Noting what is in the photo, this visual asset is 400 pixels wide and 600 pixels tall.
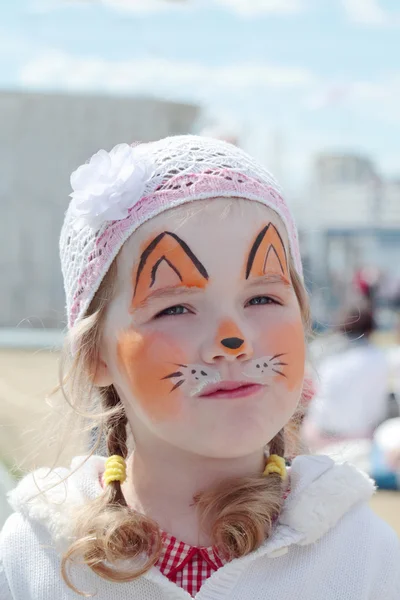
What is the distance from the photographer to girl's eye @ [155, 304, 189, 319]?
134cm

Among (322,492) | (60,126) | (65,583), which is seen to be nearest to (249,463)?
(322,492)

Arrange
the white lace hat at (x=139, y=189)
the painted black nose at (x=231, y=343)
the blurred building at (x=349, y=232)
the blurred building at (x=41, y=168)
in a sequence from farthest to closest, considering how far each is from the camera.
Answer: the blurred building at (x=349, y=232)
the blurred building at (x=41, y=168)
the white lace hat at (x=139, y=189)
the painted black nose at (x=231, y=343)

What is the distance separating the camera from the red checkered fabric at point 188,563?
4.53 feet

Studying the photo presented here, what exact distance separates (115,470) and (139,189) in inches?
21.7

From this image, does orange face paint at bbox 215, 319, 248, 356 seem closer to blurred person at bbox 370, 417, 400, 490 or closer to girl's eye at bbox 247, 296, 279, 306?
girl's eye at bbox 247, 296, 279, 306

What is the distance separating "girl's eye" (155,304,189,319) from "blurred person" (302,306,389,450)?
134 inches

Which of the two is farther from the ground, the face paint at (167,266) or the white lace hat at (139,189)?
the white lace hat at (139,189)

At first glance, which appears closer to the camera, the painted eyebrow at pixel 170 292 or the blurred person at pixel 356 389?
the painted eyebrow at pixel 170 292

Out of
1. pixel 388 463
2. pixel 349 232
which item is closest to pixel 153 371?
pixel 388 463

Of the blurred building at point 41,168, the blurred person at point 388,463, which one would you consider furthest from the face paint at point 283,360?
the blurred building at point 41,168

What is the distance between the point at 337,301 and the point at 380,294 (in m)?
0.95

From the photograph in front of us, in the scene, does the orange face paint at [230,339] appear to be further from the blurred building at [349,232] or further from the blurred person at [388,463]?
the blurred building at [349,232]

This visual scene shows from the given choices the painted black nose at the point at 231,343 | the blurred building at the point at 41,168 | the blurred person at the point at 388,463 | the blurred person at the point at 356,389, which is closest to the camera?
the painted black nose at the point at 231,343

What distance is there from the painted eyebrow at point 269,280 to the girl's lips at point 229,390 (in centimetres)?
18
